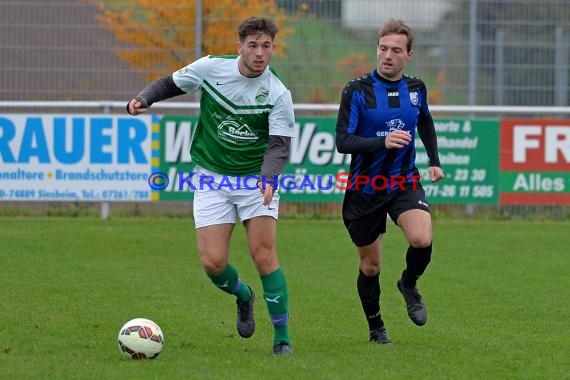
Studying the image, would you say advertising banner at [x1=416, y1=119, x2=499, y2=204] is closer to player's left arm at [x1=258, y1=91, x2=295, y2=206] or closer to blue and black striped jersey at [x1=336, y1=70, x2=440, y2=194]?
blue and black striped jersey at [x1=336, y1=70, x2=440, y2=194]

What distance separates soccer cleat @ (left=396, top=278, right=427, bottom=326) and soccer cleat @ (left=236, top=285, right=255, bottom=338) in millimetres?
1028

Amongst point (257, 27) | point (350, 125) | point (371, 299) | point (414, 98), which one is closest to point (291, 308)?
point (371, 299)

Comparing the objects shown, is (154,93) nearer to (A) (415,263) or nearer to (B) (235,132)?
(B) (235,132)

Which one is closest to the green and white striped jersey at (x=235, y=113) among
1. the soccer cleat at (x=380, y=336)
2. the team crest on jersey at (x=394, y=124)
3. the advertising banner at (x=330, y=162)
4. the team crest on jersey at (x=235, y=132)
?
the team crest on jersey at (x=235, y=132)

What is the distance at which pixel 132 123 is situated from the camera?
1712 centimetres

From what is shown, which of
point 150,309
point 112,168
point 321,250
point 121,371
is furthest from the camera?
point 112,168

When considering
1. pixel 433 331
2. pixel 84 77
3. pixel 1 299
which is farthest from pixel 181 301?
pixel 84 77

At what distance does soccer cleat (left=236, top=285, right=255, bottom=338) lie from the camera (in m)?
7.80

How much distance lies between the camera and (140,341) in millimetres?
7172

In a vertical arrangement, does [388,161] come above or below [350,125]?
below

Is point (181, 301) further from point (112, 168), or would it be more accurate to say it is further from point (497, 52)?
point (497, 52)

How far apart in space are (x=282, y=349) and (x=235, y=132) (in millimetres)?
1374

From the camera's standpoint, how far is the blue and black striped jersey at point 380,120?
789cm

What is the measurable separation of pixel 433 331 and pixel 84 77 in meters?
10.4
